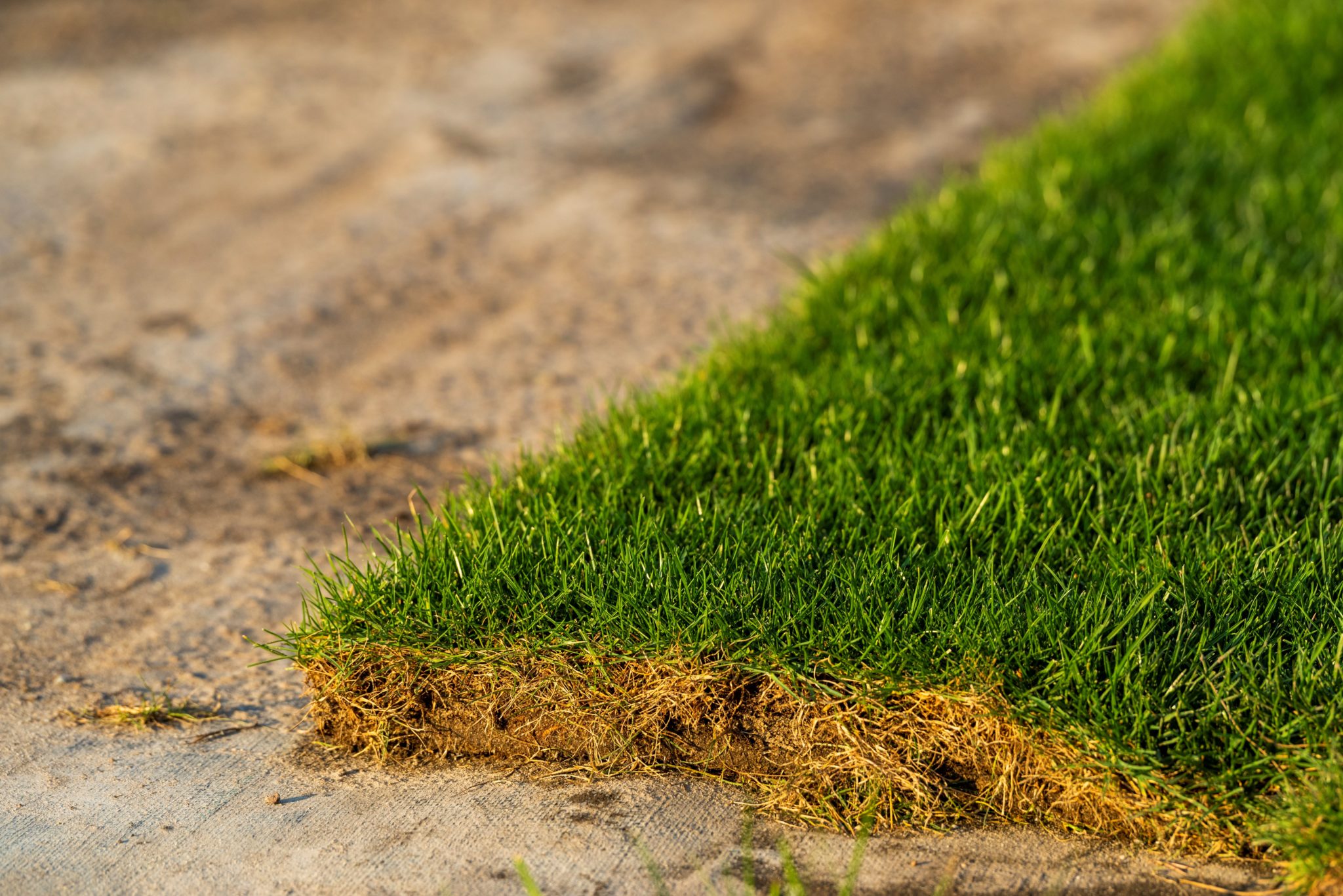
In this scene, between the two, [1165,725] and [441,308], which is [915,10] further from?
[1165,725]

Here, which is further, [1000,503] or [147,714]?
[1000,503]

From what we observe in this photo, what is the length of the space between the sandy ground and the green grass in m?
0.30

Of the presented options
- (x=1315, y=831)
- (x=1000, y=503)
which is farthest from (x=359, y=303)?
(x=1315, y=831)

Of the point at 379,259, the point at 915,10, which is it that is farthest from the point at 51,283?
the point at 915,10

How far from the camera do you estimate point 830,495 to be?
3037 millimetres

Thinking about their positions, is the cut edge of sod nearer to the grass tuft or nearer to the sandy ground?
the sandy ground

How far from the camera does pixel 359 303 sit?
478 cm

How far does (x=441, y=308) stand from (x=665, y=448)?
1.73 m

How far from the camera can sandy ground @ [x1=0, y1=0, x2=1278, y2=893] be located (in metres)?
2.40

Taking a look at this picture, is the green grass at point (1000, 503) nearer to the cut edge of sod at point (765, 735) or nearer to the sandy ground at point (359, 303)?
the cut edge of sod at point (765, 735)

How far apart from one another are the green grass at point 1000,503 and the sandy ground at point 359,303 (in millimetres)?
298

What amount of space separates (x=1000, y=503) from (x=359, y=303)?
267 cm

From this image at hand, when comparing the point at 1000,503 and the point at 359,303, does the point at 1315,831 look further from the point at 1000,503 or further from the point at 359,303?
the point at 359,303

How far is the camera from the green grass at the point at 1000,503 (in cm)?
248
